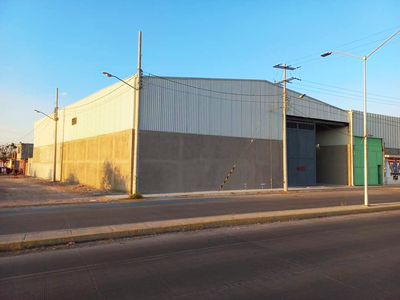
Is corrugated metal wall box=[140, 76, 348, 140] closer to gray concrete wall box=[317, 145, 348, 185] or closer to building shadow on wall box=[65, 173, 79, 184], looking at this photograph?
gray concrete wall box=[317, 145, 348, 185]

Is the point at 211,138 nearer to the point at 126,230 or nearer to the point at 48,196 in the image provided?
the point at 48,196

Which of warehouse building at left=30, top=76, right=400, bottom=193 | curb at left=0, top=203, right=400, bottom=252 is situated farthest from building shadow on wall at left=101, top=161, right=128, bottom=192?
curb at left=0, top=203, right=400, bottom=252

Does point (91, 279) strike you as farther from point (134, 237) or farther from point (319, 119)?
point (319, 119)

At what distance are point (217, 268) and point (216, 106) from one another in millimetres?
21391

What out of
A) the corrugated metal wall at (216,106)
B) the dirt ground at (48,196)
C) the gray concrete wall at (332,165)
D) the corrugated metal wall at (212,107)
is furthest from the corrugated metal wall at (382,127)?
the dirt ground at (48,196)

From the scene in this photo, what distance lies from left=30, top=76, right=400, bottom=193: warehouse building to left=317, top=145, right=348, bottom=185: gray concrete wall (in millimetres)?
124

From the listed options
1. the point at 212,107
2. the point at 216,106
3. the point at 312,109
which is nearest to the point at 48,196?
the point at 212,107

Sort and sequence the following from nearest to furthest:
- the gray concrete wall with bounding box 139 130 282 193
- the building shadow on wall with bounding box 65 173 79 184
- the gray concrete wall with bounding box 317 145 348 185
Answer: the gray concrete wall with bounding box 139 130 282 193
the building shadow on wall with bounding box 65 173 79 184
the gray concrete wall with bounding box 317 145 348 185

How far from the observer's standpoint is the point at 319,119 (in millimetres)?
33812

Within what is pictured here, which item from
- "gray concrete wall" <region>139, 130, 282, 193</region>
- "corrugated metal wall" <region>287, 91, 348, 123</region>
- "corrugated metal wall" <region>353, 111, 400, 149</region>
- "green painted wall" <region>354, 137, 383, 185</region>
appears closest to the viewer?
"gray concrete wall" <region>139, 130, 282, 193</region>

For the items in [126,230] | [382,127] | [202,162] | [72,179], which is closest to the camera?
[126,230]

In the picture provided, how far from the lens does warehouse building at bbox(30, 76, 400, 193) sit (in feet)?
77.6

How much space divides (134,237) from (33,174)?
57134 mm

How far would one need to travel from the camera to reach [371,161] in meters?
37.9
